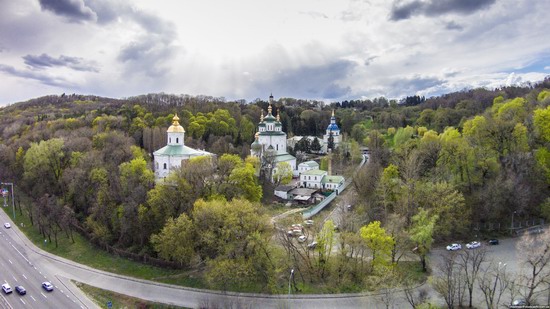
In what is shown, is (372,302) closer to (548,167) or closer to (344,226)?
(344,226)

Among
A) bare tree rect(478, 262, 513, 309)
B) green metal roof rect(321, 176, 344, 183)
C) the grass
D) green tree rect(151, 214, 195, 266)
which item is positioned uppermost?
green metal roof rect(321, 176, 344, 183)

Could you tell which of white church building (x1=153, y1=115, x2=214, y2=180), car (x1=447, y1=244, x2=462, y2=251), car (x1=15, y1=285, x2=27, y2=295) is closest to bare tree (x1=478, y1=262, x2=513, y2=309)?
car (x1=447, y1=244, x2=462, y2=251)

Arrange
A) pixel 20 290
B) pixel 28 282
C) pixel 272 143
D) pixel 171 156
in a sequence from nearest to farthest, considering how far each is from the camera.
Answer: pixel 20 290, pixel 28 282, pixel 171 156, pixel 272 143

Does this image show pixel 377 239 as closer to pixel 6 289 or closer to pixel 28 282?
pixel 28 282

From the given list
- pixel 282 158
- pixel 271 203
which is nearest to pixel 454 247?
pixel 271 203

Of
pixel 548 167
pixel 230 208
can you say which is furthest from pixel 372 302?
pixel 548 167

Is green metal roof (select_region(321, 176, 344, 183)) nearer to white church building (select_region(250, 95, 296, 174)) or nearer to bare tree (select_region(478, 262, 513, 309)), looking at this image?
white church building (select_region(250, 95, 296, 174))

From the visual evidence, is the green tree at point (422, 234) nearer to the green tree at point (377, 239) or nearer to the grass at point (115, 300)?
the green tree at point (377, 239)
